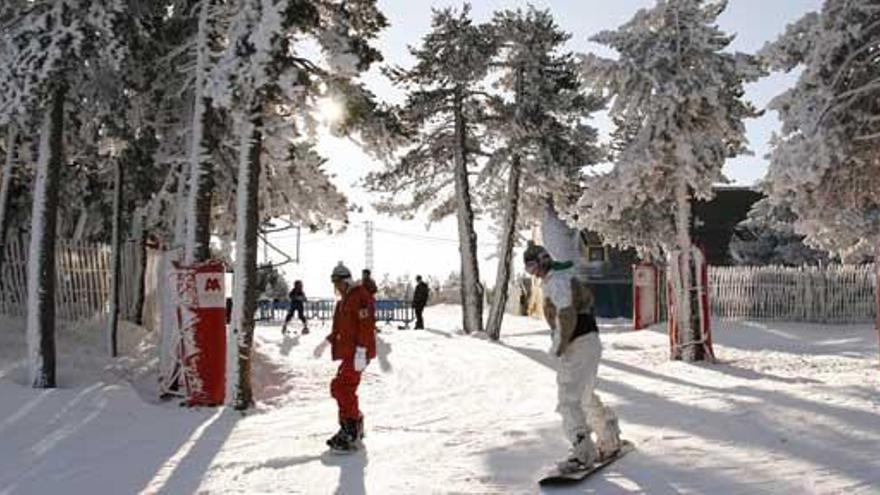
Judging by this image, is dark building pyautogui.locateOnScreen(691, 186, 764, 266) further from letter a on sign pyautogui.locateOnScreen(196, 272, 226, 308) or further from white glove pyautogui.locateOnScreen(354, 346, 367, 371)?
white glove pyautogui.locateOnScreen(354, 346, 367, 371)

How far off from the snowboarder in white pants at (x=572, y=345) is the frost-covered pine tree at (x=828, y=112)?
330 inches

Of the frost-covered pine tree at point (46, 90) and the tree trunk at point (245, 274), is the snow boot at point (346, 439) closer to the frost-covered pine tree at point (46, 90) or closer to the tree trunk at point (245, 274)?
the tree trunk at point (245, 274)

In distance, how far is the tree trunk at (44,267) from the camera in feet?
43.9

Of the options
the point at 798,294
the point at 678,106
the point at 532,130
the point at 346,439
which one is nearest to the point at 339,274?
the point at 346,439

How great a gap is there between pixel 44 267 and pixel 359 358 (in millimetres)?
6202

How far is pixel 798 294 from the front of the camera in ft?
105

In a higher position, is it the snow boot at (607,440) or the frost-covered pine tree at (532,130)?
the frost-covered pine tree at (532,130)

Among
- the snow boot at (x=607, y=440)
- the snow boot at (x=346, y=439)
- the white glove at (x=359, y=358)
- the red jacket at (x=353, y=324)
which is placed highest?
the red jacket at (x=353, y=324)

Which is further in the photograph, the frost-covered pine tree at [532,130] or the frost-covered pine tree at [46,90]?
the frost-covered pine tree at [532,130]

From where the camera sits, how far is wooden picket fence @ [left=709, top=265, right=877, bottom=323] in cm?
3119

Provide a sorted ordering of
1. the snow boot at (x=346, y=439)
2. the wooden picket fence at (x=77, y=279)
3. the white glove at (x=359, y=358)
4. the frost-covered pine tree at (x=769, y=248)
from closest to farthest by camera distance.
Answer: the snow boot at (x=346, y=439) → the white glove at (x=359, y=358) → the wooden picket fence at (x=77, y=279) → the frost-covered pine tree at (x=769, y=248)

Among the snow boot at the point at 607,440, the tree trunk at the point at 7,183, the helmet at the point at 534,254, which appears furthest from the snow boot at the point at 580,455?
the tree trunk at the point at 7,183

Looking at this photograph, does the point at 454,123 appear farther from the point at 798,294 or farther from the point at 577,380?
the point at 577,380

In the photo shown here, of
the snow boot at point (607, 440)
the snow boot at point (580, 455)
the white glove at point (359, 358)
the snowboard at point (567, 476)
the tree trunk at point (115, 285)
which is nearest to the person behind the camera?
the snowboard at point (567, 476)
